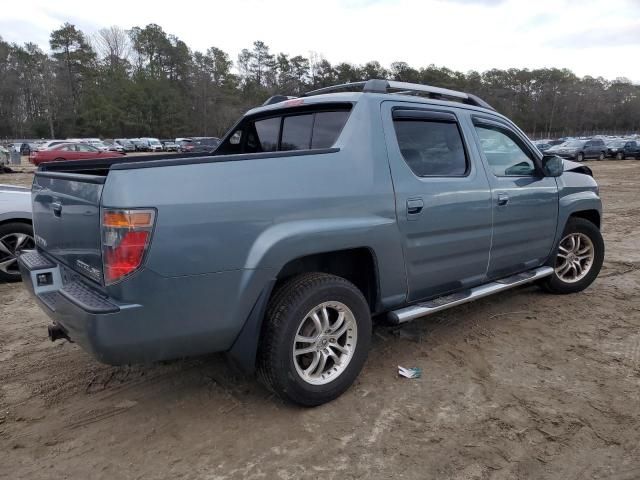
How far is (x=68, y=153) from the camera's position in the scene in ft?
89.5

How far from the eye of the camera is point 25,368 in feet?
11.7

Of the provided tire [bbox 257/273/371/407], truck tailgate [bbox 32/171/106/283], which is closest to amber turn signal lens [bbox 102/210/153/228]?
truck tailgate [bbox 32/171/106/283]

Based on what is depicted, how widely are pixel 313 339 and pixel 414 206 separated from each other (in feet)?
3.59

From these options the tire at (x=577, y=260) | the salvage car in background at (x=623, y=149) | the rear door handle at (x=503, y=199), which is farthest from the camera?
the salvage car in background at (x=623, y=149)

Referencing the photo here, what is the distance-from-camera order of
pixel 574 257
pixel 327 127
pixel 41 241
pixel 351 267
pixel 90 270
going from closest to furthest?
1. pixel 90 270
2. pixel 41 241
3. pixel 351 267
4. pixel 327 127
5. pixel 574 257

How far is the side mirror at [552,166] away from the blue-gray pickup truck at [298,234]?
0.02 m

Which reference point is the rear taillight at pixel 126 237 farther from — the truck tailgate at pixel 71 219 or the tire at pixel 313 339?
the tire at pixel 313 339

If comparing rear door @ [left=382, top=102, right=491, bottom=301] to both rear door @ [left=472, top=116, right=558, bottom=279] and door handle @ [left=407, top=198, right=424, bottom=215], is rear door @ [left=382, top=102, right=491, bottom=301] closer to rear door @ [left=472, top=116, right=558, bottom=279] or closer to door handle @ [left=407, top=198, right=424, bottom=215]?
door handle @ [left=407, top=198, right=424, bottom=215]

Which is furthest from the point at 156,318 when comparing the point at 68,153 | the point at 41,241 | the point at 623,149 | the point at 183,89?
the point at 183,89

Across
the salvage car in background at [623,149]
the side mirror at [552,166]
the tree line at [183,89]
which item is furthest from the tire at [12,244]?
the tree line at [183,89]

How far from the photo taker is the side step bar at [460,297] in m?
3.31

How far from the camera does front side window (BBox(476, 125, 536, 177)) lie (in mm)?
3988

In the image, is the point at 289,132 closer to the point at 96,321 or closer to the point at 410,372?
the point at 410,372

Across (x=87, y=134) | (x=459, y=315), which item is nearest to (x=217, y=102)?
(x=87, y=134)
